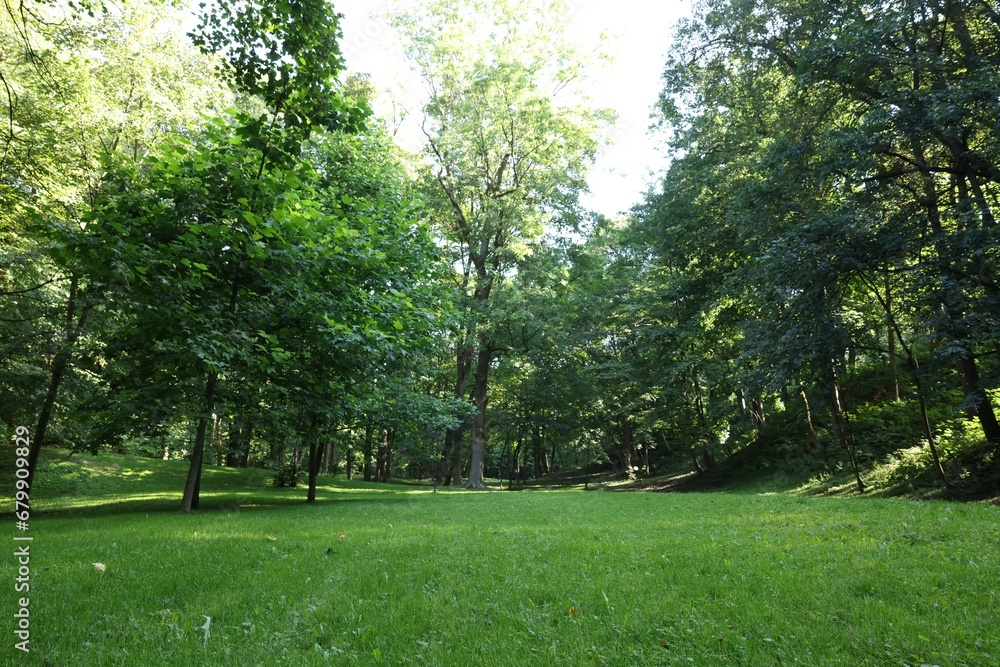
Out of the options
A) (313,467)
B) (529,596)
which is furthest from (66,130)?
(529,596)

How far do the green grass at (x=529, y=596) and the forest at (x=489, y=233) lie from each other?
2.25 m

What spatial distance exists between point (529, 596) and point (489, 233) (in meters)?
22.5

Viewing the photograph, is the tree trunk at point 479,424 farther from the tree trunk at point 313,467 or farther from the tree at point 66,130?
the tree at point 66,130

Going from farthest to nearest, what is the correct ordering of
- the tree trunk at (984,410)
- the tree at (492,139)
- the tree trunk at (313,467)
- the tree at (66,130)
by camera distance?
the tree at (492,139) → the tree trunk at (313,467) → the tree trunk at (984,410) → the tree at (66,130)

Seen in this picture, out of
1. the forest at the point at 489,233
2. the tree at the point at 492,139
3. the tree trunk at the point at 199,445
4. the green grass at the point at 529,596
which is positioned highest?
the tree at the point at 492,139

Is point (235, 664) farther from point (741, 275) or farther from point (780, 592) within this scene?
point (741, 275)

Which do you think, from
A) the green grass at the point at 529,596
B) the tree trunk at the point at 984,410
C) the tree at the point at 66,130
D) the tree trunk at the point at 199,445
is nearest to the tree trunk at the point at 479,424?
the tree trunk at the point at 199,445

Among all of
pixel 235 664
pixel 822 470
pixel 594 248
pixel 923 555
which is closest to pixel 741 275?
pixel 822 470

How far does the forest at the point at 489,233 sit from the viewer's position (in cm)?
777

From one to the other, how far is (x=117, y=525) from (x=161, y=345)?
3461 mm

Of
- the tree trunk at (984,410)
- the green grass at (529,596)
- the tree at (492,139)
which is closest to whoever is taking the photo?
the green grass at (529,596)

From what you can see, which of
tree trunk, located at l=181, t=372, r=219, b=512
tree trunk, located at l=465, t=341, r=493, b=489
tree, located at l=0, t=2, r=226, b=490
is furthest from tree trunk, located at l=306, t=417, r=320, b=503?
tree trunk, located at l=465, t=341, r=493, b=489

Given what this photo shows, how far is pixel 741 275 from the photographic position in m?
18.2

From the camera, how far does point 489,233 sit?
2570 cm
